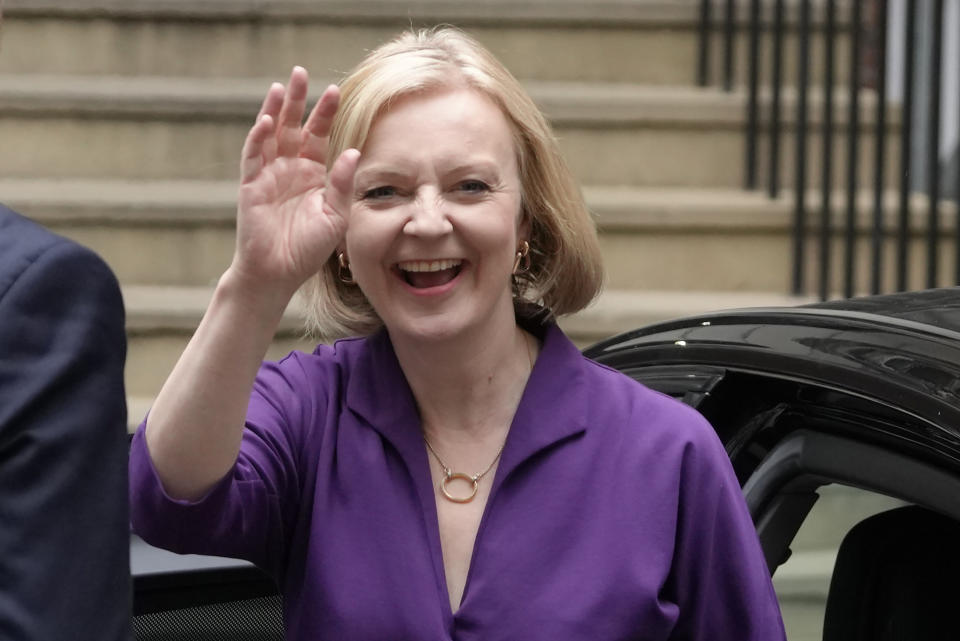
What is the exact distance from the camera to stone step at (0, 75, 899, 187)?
5.23m

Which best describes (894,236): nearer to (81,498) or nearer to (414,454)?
(414,454)

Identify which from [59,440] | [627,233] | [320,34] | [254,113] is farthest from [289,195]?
[320,34]

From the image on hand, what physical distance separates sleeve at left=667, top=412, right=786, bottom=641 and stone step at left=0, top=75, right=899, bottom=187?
353 centimetres

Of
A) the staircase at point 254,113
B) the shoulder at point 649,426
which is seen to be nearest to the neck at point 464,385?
the shoulder at point 649,426

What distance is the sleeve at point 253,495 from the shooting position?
164 cm

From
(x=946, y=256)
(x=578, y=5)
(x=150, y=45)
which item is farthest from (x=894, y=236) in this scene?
(x=150, y=45)

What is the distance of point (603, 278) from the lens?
7.00 feet

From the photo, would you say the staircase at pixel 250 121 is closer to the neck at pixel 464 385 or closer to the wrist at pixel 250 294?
the neck at pixel 464 385

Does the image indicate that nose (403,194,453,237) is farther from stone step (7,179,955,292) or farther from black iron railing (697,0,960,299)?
black iron railing (697,0,960,299)

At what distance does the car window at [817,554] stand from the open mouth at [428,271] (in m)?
0.51

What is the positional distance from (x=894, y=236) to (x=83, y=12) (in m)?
2.95

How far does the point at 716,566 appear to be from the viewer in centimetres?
173

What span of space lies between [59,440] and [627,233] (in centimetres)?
402

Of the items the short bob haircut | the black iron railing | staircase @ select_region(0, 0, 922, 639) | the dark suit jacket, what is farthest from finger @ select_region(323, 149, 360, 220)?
the black iron railing
